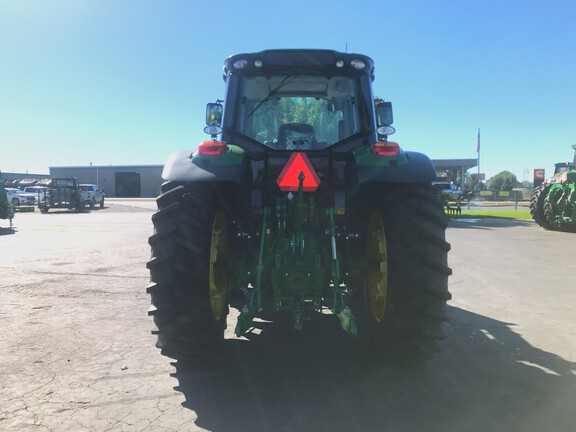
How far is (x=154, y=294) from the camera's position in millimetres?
3275

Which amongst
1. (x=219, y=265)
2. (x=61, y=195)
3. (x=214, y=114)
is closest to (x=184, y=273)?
(x=219, y=265)

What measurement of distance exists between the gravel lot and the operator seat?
189cm

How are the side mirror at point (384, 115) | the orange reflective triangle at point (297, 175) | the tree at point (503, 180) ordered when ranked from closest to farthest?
the orange reflective triangle at point (297, 175) → the side mirror at point (384, 115) → the tree at point (503, 180)

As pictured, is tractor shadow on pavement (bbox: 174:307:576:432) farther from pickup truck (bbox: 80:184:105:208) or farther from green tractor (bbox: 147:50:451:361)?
pickup truck (bbox: 80:184:105:208)

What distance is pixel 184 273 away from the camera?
3273mm

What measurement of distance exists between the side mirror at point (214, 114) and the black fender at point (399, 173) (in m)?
1.51

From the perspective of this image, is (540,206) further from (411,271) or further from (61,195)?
(61,195)

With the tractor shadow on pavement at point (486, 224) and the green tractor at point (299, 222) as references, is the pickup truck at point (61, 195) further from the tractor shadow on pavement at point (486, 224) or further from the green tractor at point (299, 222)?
the green tractor at point (299, 222)

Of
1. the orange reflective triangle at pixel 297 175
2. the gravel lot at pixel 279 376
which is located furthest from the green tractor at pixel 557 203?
the orange reflective triangle at pixel 297 175

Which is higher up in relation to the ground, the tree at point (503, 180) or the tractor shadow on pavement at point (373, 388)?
the tree at point (503, 180)

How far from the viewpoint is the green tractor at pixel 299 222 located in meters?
3.33

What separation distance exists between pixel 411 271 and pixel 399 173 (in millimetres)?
759

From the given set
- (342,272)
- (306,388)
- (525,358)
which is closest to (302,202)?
(342,272)

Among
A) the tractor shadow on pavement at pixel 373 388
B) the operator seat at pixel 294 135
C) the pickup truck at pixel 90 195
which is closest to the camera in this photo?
the tractor shadow on pavement at pixel 373 388
